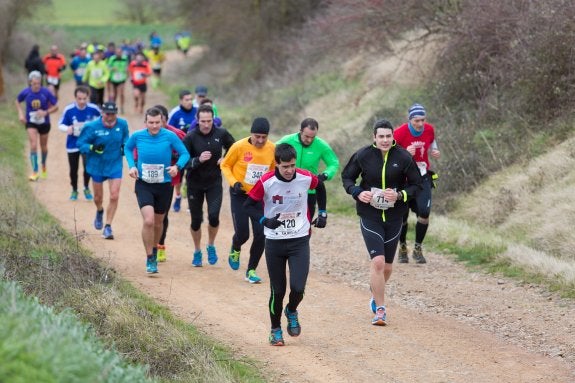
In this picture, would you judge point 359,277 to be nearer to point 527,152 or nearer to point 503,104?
point 527,152

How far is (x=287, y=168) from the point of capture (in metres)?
8.92

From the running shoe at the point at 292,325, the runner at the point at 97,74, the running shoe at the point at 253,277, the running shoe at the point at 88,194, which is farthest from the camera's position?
the runner at the point at 97,74

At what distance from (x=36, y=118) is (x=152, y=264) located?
7.77 metres

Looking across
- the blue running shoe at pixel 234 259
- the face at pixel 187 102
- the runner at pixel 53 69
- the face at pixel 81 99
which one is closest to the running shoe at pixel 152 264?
the blue running shoe at pixel 234 259

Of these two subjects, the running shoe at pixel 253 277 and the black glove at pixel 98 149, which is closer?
the running shoe at pixel 253 277

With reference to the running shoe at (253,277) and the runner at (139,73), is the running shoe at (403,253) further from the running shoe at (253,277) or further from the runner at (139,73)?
the runner at (139,73)

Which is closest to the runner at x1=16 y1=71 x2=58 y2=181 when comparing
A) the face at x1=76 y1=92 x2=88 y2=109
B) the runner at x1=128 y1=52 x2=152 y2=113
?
the face at x1=76 y1=92 x2=88 y2=109

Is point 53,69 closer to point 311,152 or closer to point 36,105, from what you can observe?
point 36,105

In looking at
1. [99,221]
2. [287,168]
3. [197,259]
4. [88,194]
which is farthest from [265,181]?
[88,194]

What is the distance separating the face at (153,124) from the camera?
39.9ft

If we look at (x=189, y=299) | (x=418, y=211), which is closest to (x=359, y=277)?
(x=418, y=211)

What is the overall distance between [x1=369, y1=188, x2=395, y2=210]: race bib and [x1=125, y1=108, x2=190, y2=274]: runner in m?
2.98

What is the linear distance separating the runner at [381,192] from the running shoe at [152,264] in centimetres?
332

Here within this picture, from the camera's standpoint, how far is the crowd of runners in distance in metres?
9.10
